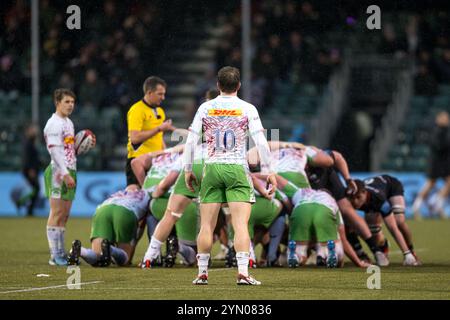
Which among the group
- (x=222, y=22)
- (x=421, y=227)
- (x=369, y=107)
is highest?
(x=222, y=22)

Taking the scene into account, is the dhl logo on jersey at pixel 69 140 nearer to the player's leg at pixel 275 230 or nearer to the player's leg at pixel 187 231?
the player's leg at pixel 187 231

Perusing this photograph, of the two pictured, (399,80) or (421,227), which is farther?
(399,80)

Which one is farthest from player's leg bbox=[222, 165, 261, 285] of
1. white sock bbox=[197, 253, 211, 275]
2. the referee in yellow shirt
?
the referee in yellow shirt

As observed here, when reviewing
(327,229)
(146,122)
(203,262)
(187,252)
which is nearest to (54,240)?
(187,252)

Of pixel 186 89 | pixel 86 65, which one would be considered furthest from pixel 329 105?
pixel 86 65

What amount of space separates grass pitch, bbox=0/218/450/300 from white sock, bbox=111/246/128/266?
0.72 ft

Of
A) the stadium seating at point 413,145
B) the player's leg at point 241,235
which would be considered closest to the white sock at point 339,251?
the player's leg at point 241,235

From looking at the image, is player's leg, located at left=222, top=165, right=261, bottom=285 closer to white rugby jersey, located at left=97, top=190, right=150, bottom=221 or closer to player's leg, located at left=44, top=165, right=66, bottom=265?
white rugby jersey, located at left=97, top=190, right=150, bottom=221

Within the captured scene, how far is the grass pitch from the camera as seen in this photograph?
960cm

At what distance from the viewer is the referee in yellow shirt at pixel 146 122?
1434 centimetres

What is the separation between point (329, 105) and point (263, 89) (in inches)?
60.1

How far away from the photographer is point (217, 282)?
10.8 meters
